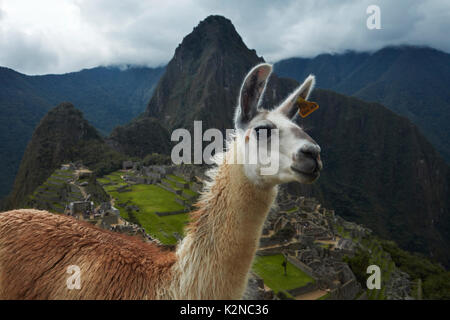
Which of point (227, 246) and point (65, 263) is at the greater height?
point (227, 246)

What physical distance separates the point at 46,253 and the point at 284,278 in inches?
650

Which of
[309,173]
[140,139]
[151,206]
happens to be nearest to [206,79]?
[140,139]

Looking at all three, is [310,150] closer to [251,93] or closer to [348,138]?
[251,93]

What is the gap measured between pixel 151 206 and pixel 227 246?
82.4 ft

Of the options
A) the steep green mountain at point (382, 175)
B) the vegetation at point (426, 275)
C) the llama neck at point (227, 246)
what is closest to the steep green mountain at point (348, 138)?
the steep green mountain at point (382, 175)

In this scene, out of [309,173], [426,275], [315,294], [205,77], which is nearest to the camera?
[309,173]

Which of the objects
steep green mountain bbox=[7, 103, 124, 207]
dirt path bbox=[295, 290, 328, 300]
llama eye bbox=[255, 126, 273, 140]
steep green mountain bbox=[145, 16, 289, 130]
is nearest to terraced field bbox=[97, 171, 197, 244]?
dirt path bbox=[295, 290, 328, 300]

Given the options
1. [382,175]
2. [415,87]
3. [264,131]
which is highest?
[415,87]

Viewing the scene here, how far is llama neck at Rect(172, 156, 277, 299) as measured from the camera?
1.81 meters

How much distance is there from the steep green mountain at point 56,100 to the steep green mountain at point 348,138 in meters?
29.5

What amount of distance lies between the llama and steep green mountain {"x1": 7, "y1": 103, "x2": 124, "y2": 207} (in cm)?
5301

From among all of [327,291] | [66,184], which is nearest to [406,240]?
[327,291]

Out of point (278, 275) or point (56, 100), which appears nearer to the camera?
point (278, 275)

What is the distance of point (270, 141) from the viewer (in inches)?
68.7
